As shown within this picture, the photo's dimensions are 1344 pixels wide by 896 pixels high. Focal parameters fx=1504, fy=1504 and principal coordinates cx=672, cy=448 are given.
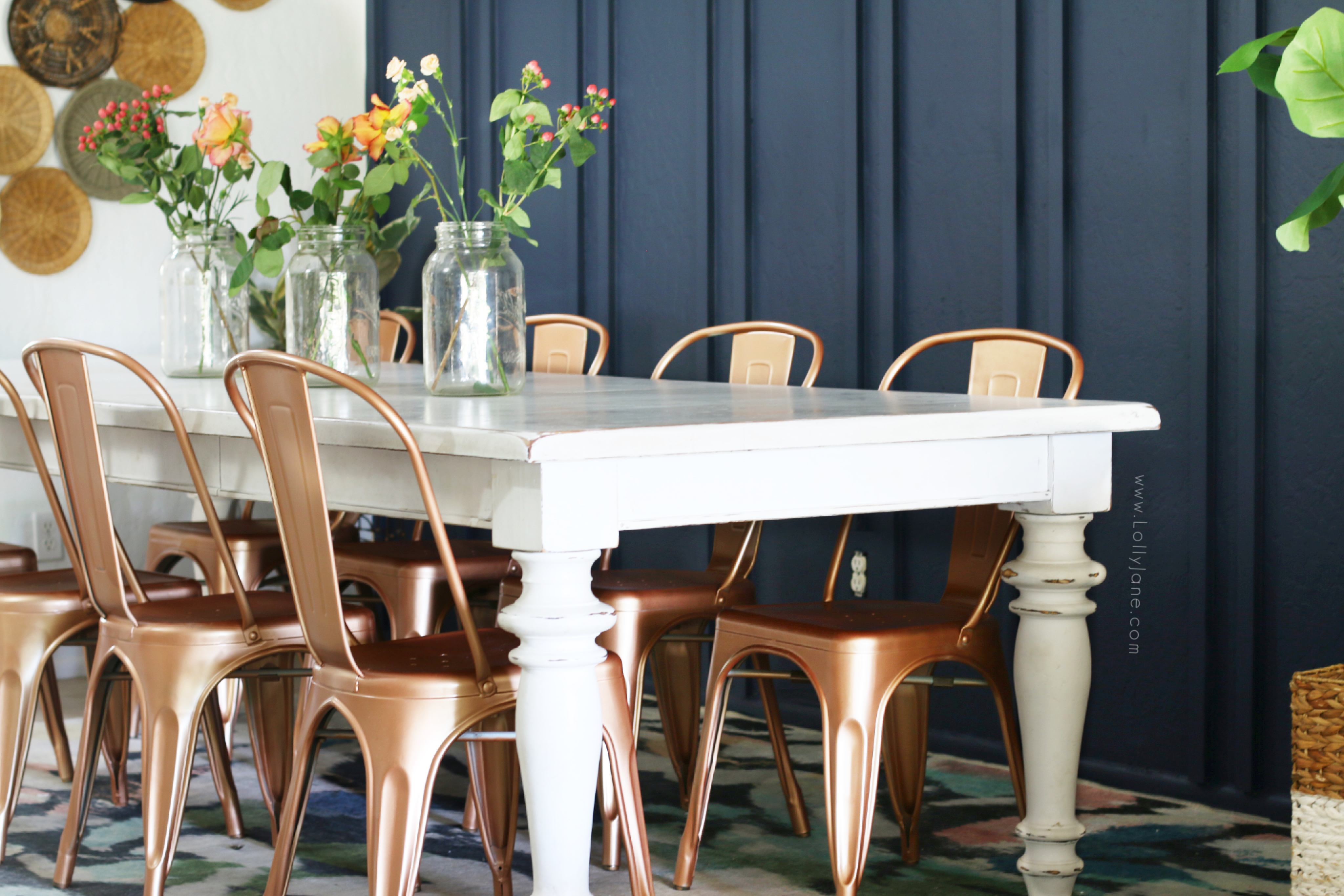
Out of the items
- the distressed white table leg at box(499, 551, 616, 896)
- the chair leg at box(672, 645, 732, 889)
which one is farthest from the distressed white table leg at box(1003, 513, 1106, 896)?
the distressed white table leg at box(499, 551, 616, 896)

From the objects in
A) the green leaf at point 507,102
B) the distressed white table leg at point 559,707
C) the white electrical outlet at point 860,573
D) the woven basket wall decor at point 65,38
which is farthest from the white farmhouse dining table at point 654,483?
the woven basket wall decor at point 65,38

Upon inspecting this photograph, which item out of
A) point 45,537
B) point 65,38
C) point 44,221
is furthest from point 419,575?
point 65,38

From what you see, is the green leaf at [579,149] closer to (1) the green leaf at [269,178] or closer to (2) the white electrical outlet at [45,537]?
(1) the green leaf at [269,178]

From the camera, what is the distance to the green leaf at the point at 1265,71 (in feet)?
6.31

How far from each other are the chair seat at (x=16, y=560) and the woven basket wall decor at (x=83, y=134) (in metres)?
1.56

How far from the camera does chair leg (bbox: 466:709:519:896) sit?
2.24 metres

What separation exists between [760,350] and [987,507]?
0.80 meters

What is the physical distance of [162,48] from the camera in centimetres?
446

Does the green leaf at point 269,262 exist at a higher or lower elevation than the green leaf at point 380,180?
lower

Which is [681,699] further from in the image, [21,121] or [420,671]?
[21,121]

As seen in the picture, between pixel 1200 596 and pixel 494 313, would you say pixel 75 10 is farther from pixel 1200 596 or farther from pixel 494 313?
pixel 1200 596

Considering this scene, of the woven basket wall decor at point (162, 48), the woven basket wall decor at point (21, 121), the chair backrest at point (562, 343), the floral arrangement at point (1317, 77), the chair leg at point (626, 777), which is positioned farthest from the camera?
the woven basket wall decor at point (162, 48)

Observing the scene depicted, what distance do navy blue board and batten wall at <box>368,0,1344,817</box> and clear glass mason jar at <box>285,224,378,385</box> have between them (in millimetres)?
1180

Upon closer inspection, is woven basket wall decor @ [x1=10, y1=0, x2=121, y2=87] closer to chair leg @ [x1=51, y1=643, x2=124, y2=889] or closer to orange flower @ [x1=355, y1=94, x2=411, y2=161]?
orange flower @ [x1=355, y1=94, x2=411, y2=161]
